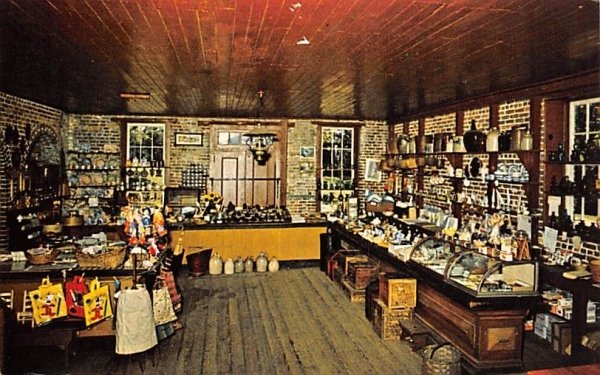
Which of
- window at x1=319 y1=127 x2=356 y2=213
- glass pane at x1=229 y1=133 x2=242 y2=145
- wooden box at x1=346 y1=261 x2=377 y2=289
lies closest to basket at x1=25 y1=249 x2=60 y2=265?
wooden box at x1=346 y1=261 x2=377 y2=289

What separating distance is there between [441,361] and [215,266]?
621cm

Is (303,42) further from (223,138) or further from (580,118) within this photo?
(223,138)

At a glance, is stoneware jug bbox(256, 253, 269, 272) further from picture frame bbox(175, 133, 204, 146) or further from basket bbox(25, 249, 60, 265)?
basket bbox(25, 249, 60, 265)

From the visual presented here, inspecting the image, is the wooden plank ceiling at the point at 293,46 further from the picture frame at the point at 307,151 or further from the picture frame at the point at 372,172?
the picture frame at the point at 372,172

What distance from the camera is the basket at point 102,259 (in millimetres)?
6379

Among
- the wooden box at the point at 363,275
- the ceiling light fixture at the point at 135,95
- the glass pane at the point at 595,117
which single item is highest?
the ceiling light fixture at the point at 135,95

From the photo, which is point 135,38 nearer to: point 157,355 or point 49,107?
point 157,355

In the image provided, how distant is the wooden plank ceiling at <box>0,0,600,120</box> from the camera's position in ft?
12.3

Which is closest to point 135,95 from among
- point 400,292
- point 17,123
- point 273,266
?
point 17,123

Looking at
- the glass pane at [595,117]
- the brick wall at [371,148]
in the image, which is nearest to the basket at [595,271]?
the glass pane at [595,117]

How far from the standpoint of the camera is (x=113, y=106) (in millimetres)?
10469

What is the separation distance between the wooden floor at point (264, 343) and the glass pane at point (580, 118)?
145 inches

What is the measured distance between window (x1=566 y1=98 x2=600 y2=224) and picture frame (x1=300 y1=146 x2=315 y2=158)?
7.04 m

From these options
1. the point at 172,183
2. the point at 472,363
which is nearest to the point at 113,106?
the point at 172,183
